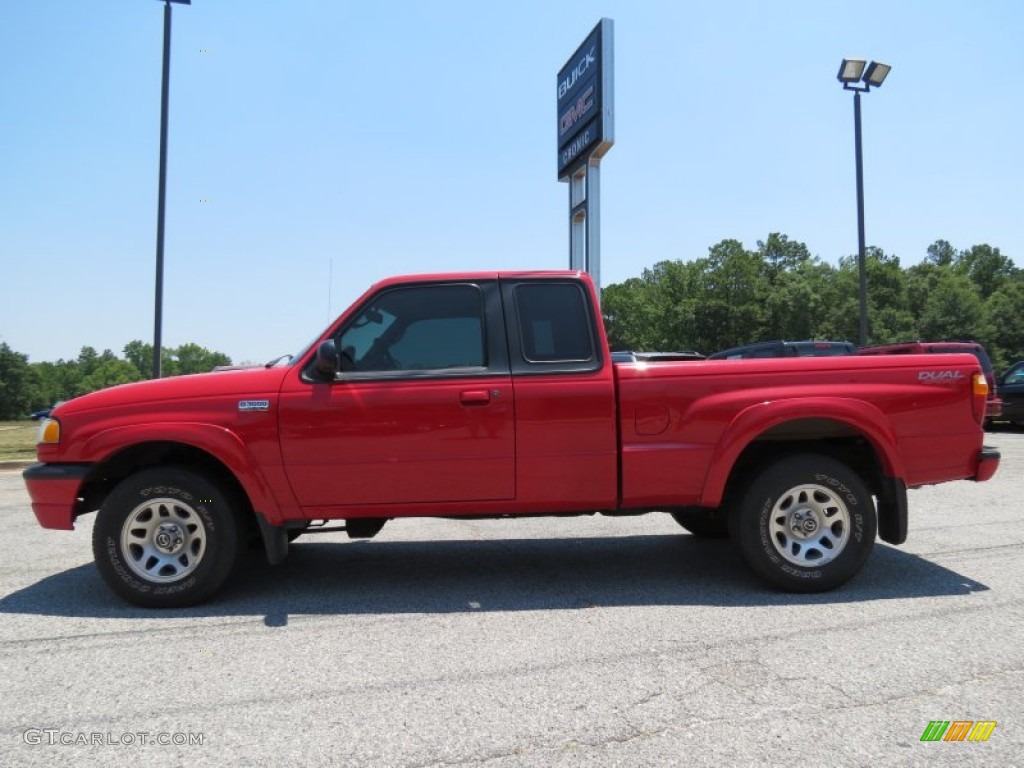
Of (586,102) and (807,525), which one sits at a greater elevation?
(586,102)

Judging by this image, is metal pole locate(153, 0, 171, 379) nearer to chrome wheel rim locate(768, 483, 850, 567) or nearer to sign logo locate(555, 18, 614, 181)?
sign logo locate(555, 18, 614, 181)

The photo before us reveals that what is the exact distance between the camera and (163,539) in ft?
14.3

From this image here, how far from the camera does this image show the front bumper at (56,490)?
4324 mm

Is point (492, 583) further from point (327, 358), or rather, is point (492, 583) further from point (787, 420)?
point (787, 420)

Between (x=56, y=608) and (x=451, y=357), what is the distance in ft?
9.30

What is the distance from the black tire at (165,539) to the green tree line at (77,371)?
31.5m

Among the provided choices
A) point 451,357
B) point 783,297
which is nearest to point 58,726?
point 451,357

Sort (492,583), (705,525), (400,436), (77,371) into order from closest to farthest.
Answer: (400,436)
(492,583)
(705,525)
(77,371)

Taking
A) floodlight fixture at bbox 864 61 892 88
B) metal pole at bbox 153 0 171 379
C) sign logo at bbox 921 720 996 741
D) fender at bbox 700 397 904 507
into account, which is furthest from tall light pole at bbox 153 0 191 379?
floodlight fixture at bbox 864 61 892 88

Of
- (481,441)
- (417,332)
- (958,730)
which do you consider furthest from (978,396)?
(417,332)

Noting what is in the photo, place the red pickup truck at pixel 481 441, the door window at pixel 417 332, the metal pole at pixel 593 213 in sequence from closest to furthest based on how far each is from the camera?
the red pickup truck at pixel 481 441 < the door window at pixel 417 332 < the metal pole at pixel 593 213

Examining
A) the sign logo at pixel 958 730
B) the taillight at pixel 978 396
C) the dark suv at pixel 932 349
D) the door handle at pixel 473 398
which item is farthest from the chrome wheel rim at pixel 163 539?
the dark suv at pixel 932 349

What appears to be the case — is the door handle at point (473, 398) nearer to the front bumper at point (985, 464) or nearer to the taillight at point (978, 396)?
the taillight at point (978, 396)

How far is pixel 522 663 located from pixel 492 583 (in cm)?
139
